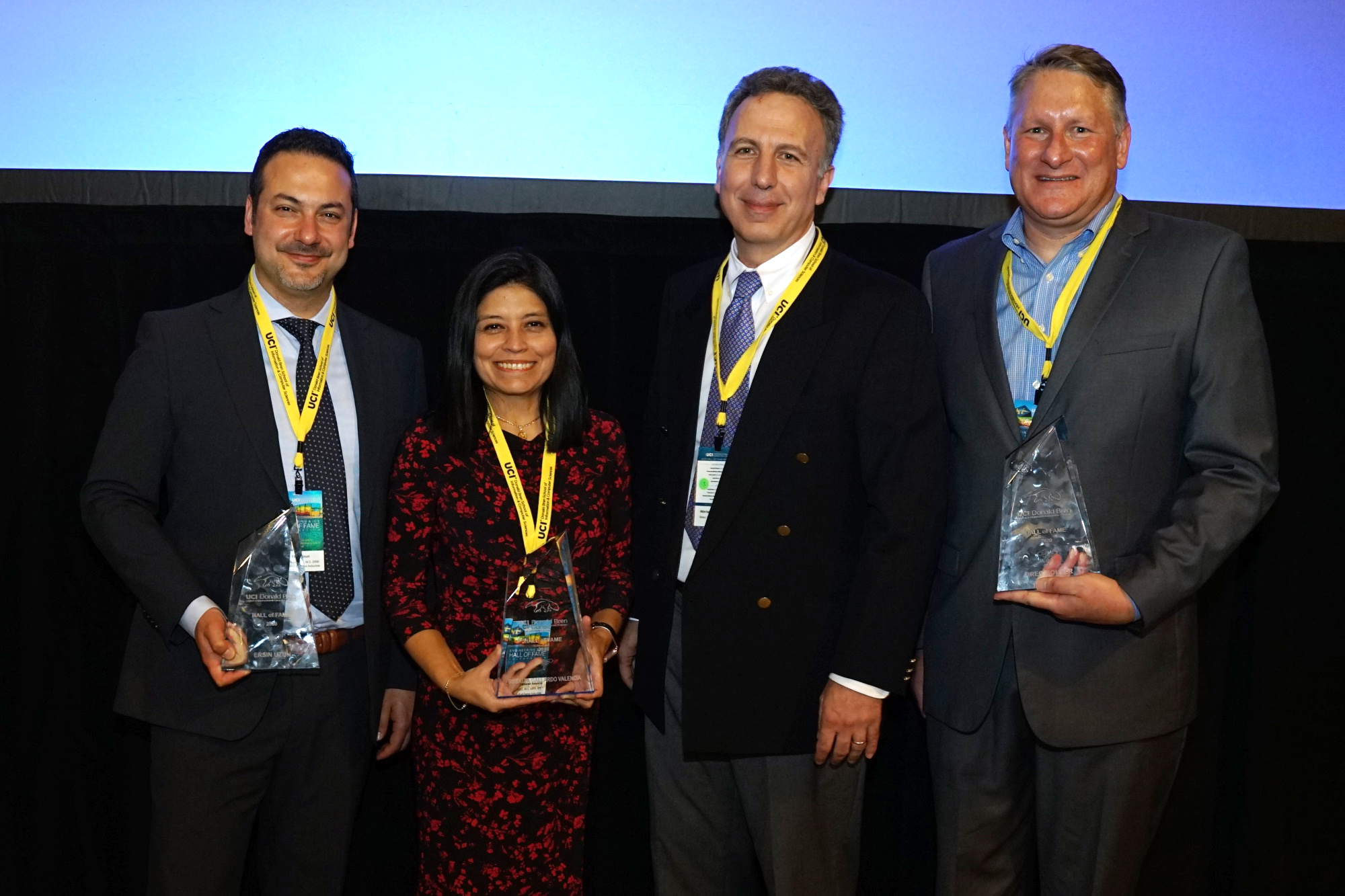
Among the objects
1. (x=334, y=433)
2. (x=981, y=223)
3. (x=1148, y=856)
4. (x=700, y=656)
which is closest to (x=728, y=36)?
(x=981, y=223)

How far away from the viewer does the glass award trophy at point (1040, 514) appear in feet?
6.90

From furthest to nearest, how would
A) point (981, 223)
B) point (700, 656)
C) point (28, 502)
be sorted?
point (981, 223) → point (28, 502) → point (700, 656)

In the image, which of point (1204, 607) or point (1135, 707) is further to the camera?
point (1204, 607)

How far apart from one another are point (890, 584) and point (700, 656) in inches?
17.8

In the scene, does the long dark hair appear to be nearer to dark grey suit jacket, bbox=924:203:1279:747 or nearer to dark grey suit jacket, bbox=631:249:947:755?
dark grey suit jacket, bbox=631:249:947:755

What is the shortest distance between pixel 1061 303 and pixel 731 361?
0.75 metres

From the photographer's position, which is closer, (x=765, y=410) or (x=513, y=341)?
(x=765, y=410)

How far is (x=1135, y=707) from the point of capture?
2240 mm

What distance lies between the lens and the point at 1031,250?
2426 mm

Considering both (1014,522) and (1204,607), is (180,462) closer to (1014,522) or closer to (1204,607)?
(1014,522)

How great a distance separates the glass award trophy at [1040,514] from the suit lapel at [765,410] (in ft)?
1.57

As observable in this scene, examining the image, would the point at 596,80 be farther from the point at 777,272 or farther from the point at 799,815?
the point at 799,815

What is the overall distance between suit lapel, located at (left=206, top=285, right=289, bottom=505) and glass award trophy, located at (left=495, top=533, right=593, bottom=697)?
626mm

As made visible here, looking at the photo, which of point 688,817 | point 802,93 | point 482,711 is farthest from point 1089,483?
point 482,711
